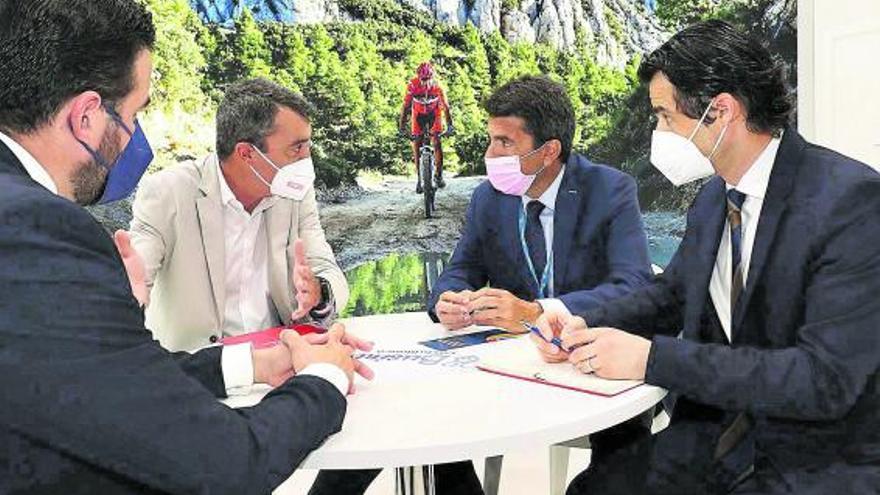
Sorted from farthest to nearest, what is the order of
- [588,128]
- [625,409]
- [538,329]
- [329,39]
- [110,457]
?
[588,128]
[329,39]
[538,329]
[625,409]
[110,457]

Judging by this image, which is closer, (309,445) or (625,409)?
(309,445)

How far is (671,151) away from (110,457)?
4.74 ft

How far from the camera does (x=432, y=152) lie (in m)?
4.91

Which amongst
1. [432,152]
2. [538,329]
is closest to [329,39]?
[432,152]

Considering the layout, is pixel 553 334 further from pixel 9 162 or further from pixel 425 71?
pixel 425 71

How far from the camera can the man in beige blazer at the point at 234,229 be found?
2629 mm

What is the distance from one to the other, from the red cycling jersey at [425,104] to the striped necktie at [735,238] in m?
3.20

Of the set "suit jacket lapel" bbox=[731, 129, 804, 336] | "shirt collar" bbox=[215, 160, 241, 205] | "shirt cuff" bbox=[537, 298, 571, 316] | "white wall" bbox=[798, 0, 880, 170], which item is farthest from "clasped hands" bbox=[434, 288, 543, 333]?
"white wall" bbox=[798, 0, 880, 170]

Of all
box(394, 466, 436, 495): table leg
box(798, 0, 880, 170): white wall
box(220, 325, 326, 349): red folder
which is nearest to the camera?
box(394, 466, 436, 495): table leg

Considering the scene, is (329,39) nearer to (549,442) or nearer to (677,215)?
(677,215)

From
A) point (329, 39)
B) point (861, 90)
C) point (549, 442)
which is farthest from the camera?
point (329, 39)

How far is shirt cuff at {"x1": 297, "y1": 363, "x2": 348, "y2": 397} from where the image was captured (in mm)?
1388

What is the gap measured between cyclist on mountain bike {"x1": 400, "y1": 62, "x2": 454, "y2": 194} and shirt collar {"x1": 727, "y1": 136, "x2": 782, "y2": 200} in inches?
128

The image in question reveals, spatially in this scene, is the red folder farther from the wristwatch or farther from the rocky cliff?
the rocky cliff
